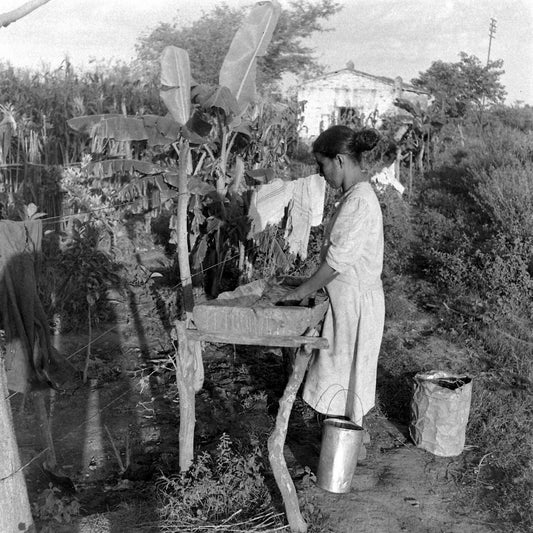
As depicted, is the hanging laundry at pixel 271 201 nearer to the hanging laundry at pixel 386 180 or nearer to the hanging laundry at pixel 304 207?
the hanging laundry at pixel 304 207

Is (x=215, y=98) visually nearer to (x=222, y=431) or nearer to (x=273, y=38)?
(x=222, y=431)

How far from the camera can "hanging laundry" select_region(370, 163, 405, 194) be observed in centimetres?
865

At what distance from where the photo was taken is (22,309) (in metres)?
3.26

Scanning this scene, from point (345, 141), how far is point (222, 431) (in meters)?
2.21

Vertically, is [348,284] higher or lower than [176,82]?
lower

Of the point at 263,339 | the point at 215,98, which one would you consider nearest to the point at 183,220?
the point at 215,98

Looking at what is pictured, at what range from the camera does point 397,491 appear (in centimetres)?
336

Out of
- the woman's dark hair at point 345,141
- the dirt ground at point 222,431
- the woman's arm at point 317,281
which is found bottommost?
the dirt ground at point 222,431

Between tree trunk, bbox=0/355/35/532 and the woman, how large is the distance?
136 centimetres

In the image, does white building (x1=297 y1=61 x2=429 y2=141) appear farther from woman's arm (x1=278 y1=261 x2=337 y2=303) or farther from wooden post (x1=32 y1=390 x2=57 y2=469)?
woman's arm (x1=278 y1=261 x2=337 y2=303)

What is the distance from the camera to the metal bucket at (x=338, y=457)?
3.19 m

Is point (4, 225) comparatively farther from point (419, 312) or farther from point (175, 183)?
point (419, 312)

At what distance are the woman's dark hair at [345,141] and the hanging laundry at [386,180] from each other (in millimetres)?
5756

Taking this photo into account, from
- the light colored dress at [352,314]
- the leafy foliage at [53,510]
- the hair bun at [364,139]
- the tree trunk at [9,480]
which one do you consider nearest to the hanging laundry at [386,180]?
the light colored dress at [352,314]
